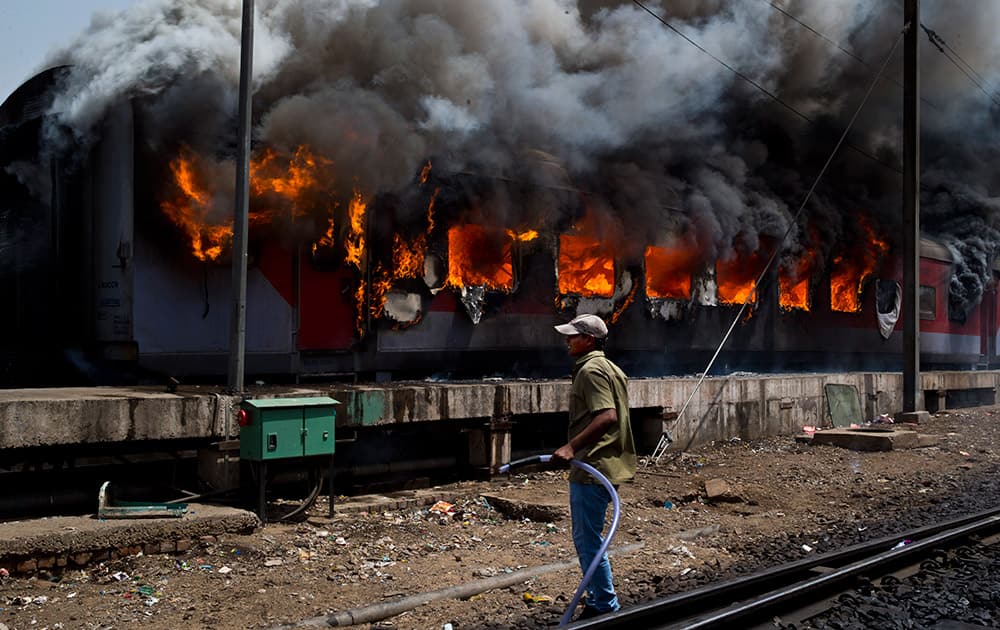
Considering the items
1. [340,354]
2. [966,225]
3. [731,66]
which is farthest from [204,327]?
[966,225]

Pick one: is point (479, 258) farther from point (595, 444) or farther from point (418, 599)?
point (595, 444)

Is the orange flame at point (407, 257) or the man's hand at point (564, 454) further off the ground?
the orange flame at point (407, 257)

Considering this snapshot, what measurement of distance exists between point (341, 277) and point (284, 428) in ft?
10.6

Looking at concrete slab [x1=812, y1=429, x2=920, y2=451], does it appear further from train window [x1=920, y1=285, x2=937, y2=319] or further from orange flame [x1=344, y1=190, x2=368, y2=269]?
train window [x1=920, y1=285, x2=937, y2=319]

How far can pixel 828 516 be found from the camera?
795 cm

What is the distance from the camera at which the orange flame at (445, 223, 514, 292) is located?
444 inches

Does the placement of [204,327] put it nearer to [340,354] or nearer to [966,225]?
[340,354]

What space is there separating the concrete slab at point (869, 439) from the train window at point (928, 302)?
9.16 m

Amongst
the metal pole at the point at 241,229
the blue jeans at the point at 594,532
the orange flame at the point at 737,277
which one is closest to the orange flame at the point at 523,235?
the metal pole at the point at 241,229

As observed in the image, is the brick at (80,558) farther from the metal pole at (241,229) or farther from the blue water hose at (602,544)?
the blue water hose at (602,544)

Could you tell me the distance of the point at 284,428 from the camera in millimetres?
6918

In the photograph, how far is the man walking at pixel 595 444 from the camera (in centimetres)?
452

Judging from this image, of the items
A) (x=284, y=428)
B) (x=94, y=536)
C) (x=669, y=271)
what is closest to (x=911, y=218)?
(x=669, y=271)

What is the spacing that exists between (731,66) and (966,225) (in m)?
11.9
